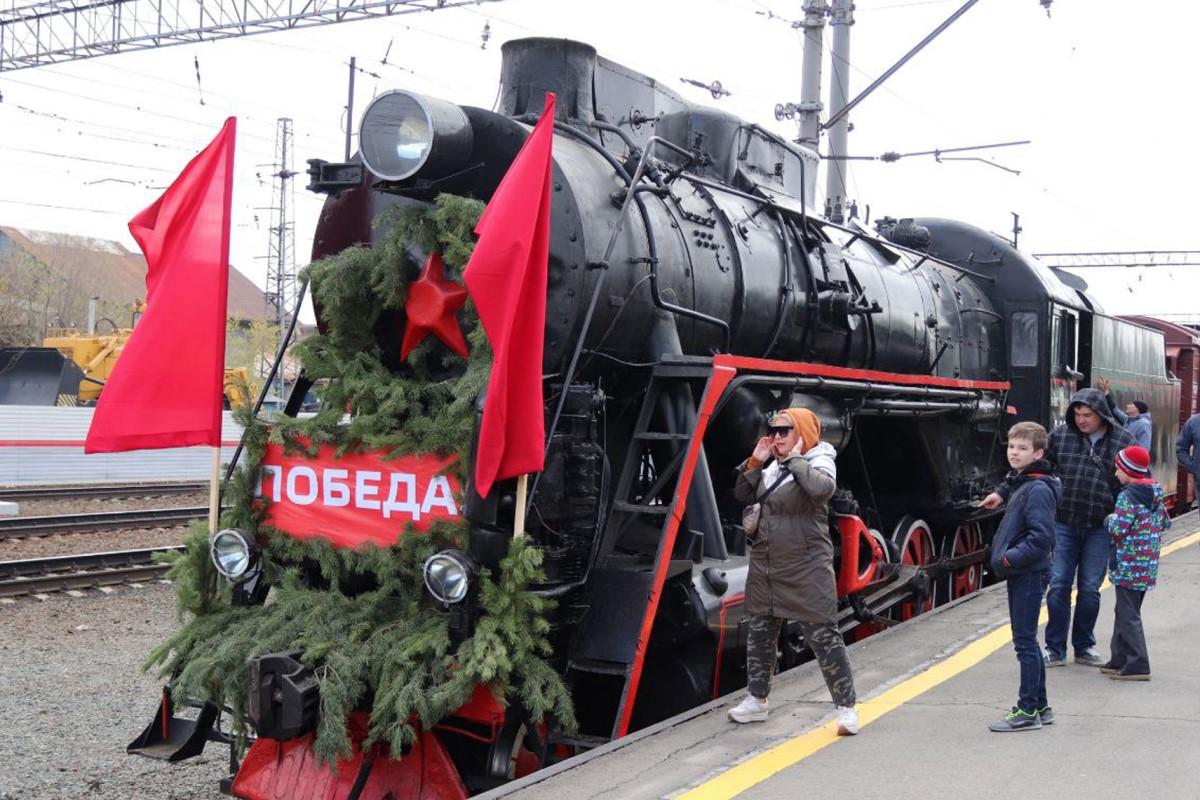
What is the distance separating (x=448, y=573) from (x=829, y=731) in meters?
1.79

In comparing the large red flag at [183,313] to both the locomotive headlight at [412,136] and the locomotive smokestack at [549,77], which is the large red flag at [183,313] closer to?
the locomotive headlight at [412,136]

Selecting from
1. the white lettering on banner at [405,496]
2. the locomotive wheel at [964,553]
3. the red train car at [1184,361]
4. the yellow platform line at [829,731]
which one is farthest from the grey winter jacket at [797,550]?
the red train car at [1184,361]

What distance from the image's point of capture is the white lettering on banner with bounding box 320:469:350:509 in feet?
16.2

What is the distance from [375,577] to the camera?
16.5 feet

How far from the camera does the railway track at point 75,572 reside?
10078mm

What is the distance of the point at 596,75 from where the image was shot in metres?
6.21

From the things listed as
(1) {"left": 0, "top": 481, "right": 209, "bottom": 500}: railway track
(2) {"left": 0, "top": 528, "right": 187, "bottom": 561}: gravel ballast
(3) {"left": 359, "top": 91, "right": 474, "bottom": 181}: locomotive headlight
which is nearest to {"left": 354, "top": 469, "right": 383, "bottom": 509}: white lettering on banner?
(3) {"left": 359, "top": 91, "right": 474, "bottom": 181}: locomotive headlight

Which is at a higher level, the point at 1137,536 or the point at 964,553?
the point at 1137,536

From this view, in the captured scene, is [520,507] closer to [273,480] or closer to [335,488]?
[335,488]

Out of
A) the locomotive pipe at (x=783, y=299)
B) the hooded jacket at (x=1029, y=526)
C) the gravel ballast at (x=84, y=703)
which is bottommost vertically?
the gravel ballast at (x=84, y=703)

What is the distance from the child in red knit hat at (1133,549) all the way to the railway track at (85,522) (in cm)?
1043

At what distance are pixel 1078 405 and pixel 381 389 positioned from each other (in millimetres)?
3872

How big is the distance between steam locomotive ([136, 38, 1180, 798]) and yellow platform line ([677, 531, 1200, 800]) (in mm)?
599

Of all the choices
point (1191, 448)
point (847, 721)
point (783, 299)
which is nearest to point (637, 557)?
point (847, 721)
